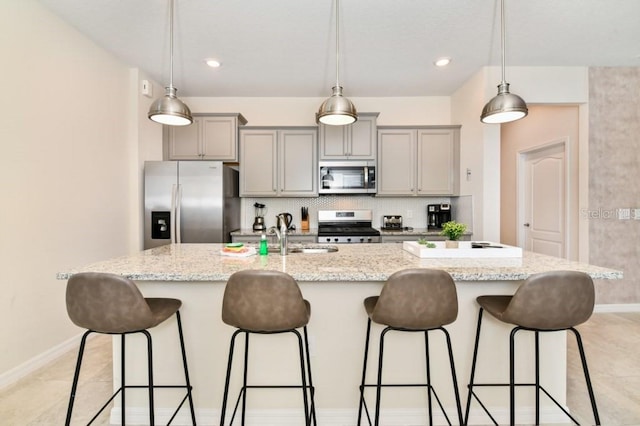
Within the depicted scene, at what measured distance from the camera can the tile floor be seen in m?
1.93

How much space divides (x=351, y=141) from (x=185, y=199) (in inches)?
85.0

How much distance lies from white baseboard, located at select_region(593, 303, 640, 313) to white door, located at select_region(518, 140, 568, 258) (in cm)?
66

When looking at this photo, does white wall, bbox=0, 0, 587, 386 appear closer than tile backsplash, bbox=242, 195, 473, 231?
Yes

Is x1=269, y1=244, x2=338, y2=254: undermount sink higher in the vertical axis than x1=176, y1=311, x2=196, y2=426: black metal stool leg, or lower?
higher

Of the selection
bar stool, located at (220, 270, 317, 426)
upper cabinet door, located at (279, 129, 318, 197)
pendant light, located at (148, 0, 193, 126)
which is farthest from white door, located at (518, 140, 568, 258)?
pendant light, located at (148, 0, 193, 126)

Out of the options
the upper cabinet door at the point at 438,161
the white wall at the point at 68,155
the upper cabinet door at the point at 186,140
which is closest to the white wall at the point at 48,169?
the white wall at the point at 68,155

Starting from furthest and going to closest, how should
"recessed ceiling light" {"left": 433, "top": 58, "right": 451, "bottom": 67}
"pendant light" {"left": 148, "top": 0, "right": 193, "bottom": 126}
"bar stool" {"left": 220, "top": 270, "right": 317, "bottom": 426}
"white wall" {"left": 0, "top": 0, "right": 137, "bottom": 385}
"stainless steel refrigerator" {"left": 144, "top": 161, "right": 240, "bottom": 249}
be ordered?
"stainless steel refrigerator" {"left": 144, "top": 161, "right": 240, "bottom": 249}
"recessed ceiling light" {"left": 433, "top": 58, "right": 451, "bottom": 67}
"white wall" {"left": 0, "top": 0, "right": 137, "bottom": 385}
"pendant light" {"left": 148, "top": 0, "right": 193, "bottom": 126}
"bar stool" {"left": 220, "top": 270, "right": 317, "bottom": 426}

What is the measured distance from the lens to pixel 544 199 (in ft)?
14.1

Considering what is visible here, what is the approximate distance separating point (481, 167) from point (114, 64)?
13.5ft

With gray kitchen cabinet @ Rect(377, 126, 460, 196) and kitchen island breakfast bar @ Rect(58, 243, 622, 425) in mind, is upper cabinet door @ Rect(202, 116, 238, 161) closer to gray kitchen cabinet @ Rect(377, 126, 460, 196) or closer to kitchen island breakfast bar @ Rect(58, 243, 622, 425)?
gray kitchen cabinet @ Rect(377, 126, 460, 196)

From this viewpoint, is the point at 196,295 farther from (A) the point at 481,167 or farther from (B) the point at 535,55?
(B) the point at 535,55

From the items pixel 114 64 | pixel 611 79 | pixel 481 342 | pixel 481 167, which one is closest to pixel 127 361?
pixel 481 342

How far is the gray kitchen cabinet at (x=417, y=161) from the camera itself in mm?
4277

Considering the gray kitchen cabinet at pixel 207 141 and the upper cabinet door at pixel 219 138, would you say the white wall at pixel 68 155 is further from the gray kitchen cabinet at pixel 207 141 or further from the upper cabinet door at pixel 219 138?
the upper cabinet door at pixel 219 138
